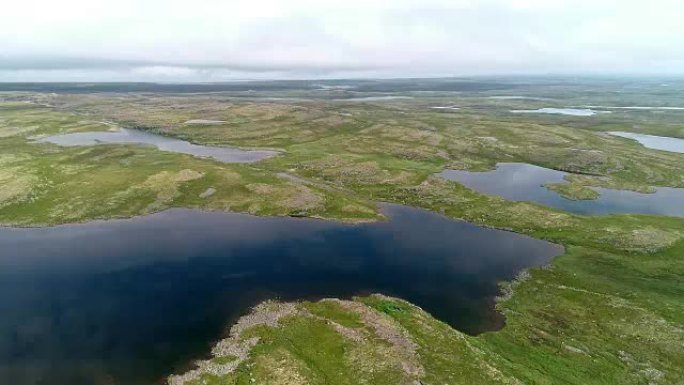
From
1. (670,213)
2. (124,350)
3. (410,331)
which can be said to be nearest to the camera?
(124,350)

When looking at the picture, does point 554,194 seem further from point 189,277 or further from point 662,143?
point 662,143

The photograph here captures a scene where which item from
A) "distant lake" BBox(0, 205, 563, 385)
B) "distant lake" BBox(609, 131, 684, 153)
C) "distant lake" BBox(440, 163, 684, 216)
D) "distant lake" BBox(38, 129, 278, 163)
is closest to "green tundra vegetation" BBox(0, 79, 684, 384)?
"distant lake" BBox(0, 205, 563, 385)

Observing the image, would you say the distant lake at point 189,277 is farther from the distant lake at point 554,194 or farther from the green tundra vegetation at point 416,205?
the distant lake at point 554,194

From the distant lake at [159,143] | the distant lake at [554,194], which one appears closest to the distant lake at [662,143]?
the distant lake at [554,194]

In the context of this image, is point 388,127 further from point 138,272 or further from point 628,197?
point 138,272

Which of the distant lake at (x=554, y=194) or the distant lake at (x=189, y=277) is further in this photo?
the distant lake at (x=554, y=194)

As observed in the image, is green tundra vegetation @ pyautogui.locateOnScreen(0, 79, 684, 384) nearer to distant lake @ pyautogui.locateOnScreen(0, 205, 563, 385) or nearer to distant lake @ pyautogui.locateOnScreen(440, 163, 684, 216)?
distant lake @ pyautogui.locateOnScreen(0, 205, 563, 385)

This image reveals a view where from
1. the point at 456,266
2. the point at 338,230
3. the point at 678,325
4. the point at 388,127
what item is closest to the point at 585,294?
the point at 678,325
